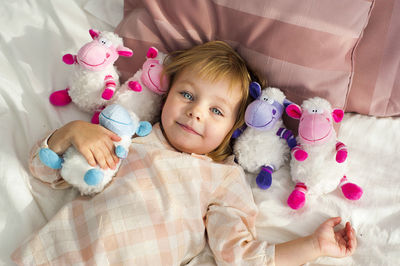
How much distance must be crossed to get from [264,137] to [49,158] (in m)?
0.59

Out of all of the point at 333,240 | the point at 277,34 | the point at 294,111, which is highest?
the point at 277,34

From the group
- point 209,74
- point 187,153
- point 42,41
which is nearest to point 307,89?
point 209,74

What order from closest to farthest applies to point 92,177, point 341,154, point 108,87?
point 92,177 < point 341,154 < point 108,87

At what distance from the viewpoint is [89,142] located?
104 centimetres

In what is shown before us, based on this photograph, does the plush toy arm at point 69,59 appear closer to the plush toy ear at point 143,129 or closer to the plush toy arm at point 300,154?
the plush toy ear at point 143,129

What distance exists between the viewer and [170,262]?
1.06 m

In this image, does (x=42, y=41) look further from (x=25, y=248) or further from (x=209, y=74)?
(x=25, y=248)

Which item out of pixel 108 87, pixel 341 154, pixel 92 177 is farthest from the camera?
pixel 108 87

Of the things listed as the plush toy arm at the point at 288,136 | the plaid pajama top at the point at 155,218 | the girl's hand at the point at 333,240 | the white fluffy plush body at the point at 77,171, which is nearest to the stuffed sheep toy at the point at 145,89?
the plaid pajama top at the point at 155,218

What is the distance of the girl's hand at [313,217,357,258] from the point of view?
3.51ft

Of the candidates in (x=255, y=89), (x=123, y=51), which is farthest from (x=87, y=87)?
(x=255, y=89)

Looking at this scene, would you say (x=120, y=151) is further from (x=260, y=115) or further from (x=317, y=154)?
(x=317, y=154)

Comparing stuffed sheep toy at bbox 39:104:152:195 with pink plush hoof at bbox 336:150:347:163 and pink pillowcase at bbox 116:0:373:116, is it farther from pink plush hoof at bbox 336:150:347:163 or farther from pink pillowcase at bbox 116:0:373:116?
pink plush hoof at bbox 336:150:347:163

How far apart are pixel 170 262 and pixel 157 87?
0.52 metres
